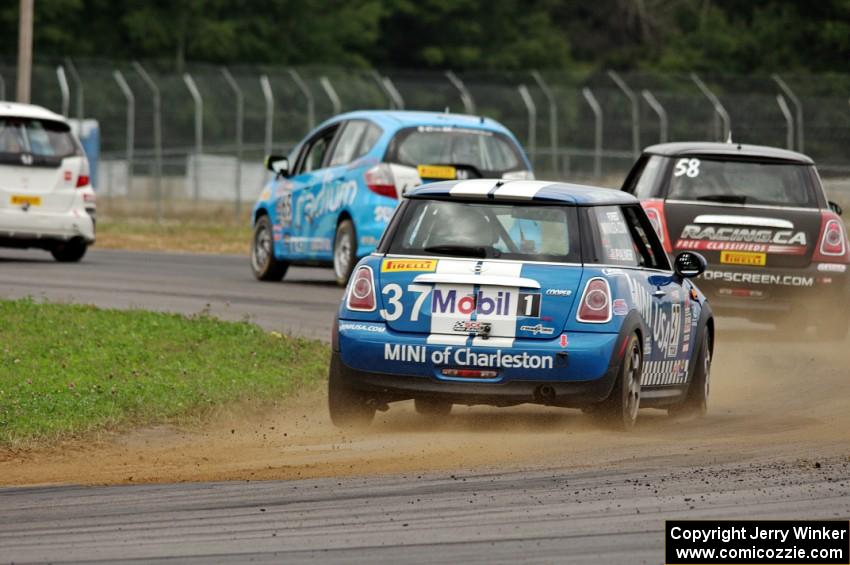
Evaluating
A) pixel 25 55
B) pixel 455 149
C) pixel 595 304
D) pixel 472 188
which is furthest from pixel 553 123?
pixel 595 304

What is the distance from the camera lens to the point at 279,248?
865 inches

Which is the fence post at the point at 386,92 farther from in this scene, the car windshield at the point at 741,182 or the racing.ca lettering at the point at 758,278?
the racing.ca lettering at the point at 758,278

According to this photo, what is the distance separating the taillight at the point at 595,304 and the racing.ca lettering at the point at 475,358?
1.00 ft

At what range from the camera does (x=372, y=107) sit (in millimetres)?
42406

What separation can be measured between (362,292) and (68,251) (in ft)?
44.9

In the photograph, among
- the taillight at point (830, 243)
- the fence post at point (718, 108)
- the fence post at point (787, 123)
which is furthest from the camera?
the fence post at point (718, 108)

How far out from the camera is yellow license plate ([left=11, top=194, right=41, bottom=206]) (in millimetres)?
22938

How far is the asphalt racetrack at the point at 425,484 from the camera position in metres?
7.55

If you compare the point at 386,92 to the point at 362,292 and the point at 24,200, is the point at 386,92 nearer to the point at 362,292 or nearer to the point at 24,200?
the point at 24,200

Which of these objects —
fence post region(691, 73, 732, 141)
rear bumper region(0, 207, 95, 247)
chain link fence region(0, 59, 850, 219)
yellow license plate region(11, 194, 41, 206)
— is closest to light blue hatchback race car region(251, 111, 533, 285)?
rear bumper region(0, 207, 95, 247)

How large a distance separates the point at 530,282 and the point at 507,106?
96.0 feet

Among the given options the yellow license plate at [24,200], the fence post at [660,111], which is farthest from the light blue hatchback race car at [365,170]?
the fence post at [660,111]

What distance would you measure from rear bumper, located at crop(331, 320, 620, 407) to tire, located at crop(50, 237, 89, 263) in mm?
13768

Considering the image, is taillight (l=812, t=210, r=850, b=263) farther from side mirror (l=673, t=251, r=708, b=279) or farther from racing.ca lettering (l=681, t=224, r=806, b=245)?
side mirror (l=673, t=251, r=708, b=279)
